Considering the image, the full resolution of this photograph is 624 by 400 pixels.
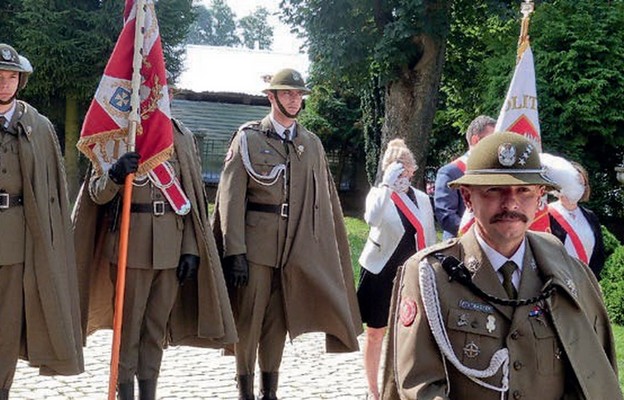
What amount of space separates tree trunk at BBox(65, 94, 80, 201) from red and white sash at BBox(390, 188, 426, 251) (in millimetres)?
18430

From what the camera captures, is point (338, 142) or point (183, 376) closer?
point (183, 376)

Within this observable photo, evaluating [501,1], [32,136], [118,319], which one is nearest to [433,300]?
[118,319]

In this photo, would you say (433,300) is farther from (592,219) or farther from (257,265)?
(592,219)

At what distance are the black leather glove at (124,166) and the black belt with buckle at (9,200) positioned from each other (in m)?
0.56

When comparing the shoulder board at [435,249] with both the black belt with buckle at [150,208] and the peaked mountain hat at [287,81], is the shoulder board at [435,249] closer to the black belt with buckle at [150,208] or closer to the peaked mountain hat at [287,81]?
the black belt with buckle at [150,208]

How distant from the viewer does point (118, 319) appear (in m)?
5.49

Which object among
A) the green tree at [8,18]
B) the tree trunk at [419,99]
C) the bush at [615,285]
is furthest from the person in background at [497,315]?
the green tree at [8,18]

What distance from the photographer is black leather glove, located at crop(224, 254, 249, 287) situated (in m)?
6.22

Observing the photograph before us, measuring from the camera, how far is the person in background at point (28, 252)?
546 cm

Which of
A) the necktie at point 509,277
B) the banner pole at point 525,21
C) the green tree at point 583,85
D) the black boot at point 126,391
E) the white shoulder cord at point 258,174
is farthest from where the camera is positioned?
the green tree at point 583,85

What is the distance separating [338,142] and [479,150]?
25.1 meters

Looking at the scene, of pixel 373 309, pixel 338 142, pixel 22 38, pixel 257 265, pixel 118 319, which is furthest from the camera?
pixel 338 142

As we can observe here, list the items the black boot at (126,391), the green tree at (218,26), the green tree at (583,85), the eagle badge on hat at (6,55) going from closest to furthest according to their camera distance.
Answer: the eagle badge on hat at (6,55), the black boot at (126,391), the green tree at (583,85), the green tree at (218,26)

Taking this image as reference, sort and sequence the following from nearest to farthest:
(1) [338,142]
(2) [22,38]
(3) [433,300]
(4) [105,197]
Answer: (3) [433,300], (4) [105,197], (2) [22,38], (1) [338,142]
